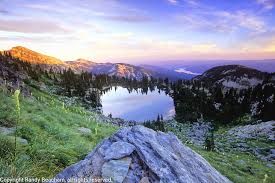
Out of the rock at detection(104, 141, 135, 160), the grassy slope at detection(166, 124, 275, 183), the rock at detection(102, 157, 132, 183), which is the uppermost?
the rock at detection(104, 141, 135, 160)

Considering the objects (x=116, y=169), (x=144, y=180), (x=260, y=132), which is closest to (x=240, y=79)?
(x=260, y=132)

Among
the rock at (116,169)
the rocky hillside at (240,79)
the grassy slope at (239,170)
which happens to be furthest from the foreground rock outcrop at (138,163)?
the rocky hillside at (240,79)

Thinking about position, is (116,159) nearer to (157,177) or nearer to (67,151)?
(157,177)

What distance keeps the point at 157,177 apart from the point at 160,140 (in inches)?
102

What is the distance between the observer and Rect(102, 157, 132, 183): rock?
20.1 ft

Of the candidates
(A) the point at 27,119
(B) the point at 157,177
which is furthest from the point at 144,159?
(A) the point at 27,119

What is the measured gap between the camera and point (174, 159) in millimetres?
7707

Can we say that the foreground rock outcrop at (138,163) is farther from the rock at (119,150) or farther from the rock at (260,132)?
the rock at (260,132)

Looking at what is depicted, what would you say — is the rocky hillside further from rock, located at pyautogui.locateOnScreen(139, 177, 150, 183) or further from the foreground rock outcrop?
rock, located at pyautogui.locateOnScreen(139, 177, 150, 183)

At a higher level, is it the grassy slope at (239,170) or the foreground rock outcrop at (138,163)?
the foreground rock outcrop at (138,163)

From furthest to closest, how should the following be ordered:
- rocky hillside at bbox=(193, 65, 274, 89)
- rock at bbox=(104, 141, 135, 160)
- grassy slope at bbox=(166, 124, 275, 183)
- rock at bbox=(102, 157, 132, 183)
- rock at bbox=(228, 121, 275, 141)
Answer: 1. rocky hillside at bbox=(193, 65, 274, 89)
2. rock at bbox=(228, 121, 275, 141)
3. grassy slope at bbox=(166, 124, 275, 183)
4. rock at bbox=(104, 141, 135, 160)
5. rock at bbox=(102, 157, 132, 183)

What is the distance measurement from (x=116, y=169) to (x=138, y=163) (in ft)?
2.43

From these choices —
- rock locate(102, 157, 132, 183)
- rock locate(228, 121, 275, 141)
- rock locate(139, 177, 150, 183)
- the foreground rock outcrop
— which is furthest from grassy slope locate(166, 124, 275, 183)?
rock locate(228, 121, 275, 141)

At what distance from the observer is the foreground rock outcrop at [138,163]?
6.32 meters
